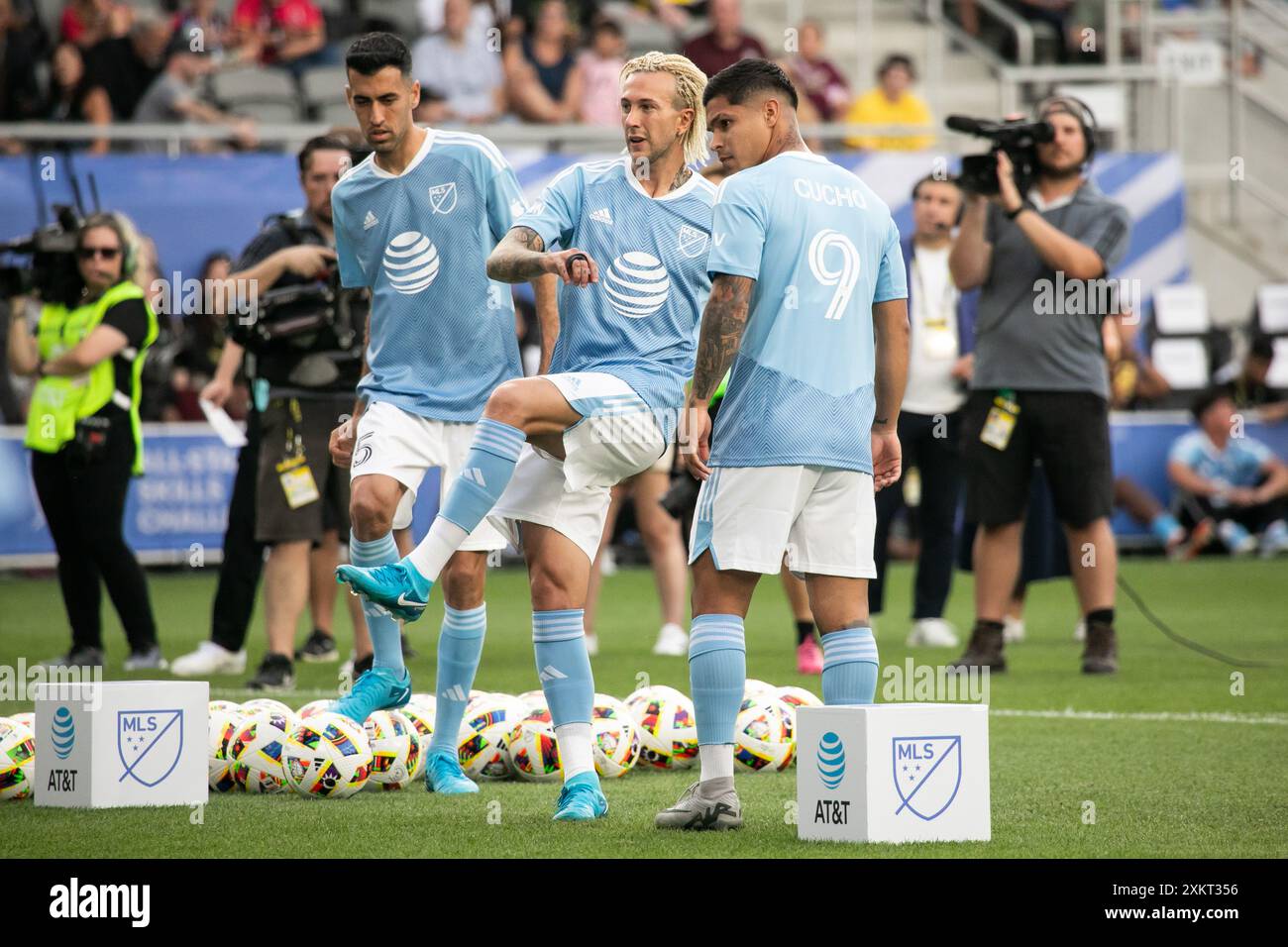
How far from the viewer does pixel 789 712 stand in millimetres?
7020

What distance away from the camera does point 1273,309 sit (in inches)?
772

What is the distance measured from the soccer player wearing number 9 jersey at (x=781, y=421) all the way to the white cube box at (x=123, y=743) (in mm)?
1499

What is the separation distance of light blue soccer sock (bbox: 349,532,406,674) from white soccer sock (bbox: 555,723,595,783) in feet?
2.74

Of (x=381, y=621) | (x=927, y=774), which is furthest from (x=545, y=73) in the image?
(x=927, y=774)

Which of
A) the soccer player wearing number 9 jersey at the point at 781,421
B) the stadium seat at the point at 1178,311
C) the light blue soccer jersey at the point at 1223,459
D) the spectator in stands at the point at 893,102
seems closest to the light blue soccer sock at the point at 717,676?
the soccer player wearing number 9 jersey at the point at 781,421

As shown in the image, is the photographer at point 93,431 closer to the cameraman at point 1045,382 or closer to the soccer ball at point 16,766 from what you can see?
the soccer ball at point 16,766

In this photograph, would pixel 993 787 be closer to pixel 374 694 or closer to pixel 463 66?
pixel 374 694

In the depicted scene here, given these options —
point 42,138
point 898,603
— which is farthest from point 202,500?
point 898,603

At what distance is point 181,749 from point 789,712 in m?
2.20

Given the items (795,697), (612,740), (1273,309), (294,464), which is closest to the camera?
(612,740)

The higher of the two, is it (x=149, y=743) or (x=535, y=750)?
(x=149, y=743)

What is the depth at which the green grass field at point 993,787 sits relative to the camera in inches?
207

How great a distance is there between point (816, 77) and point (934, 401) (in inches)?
385

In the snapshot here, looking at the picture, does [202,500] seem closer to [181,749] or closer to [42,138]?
[42,138]
